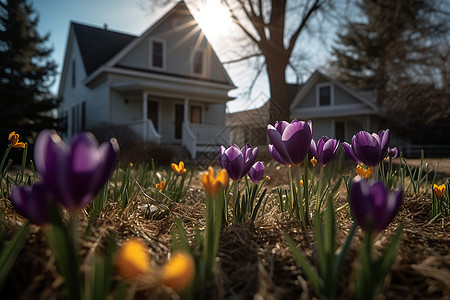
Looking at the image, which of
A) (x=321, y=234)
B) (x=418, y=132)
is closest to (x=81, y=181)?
(x=321, y=234)

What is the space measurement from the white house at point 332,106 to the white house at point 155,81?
7.57 m

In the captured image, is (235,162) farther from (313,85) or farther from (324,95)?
(313,85)

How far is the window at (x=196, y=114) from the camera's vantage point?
60.5 ft

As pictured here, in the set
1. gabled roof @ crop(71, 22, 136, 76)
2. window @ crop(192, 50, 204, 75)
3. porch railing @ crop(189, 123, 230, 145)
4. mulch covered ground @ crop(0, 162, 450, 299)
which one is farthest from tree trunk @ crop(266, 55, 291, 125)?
mulch covered ground @ crop(0, 162, 450, 299)

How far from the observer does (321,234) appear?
2.72ft

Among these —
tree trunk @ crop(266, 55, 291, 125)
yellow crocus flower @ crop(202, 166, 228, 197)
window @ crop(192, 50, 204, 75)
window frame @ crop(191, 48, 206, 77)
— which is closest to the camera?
yellow crocus flower @ crop(202, 166, 228, 197)

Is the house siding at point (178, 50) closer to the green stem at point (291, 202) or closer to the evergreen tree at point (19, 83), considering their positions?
the evergreen tree at point (19, 83)

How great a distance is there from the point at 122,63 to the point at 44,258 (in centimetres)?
1682

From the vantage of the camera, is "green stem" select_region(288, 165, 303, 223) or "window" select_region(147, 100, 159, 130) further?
"window" select_region(147, 100, 159, 130)

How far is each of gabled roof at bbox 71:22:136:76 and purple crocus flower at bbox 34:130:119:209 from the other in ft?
60.8

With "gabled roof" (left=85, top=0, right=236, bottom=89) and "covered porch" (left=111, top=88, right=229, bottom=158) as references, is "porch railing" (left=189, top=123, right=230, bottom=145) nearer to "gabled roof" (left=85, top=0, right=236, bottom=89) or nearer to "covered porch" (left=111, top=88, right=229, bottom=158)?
"covered porch" (left=111, top=88, right=229, bottom=158)

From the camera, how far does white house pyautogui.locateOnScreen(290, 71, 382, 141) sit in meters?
22.8

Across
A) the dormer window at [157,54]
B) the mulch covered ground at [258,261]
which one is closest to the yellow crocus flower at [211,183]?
the mulch covered ground at [258,261]

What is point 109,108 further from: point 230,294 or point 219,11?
point 230,294
